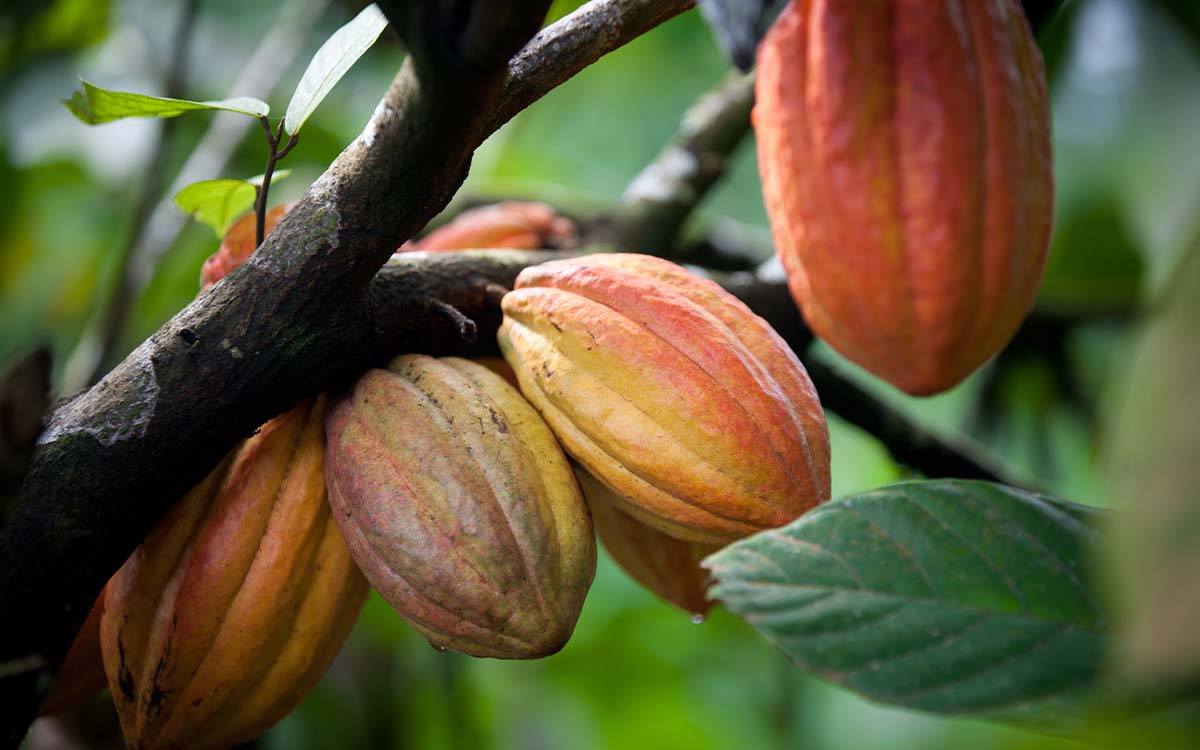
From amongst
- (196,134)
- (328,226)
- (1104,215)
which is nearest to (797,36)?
(328,226)

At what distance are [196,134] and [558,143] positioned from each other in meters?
1.51

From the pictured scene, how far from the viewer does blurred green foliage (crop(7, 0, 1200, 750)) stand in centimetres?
174

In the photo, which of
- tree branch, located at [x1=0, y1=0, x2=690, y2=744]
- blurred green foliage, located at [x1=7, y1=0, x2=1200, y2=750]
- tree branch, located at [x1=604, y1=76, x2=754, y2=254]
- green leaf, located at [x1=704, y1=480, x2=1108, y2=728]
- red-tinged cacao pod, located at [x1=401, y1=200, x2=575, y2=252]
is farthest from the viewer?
blurred green foliage, located at [x1=7, y1=0, x2=1200, y2=750]

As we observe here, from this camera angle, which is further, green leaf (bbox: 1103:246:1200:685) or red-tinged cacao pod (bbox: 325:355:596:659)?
red-tinged cacao pod (bbox: 325:355:596:659)

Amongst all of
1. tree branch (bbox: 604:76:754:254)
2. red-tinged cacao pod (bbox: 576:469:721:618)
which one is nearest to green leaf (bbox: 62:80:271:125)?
red-tinged cacao pod (bbox: 576:469:721:618)

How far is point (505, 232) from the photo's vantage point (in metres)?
1.24

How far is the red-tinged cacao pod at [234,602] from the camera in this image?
2.51ft

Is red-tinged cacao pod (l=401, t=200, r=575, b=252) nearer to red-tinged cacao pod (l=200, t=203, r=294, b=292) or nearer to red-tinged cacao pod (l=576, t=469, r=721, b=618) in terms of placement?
red-tinged cacao pod (l=200, t=203, r=294, b=292)

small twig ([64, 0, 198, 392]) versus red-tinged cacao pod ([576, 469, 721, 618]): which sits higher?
small twig ([64, 0, 198, 392])

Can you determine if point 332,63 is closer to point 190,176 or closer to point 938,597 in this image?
point 938,597

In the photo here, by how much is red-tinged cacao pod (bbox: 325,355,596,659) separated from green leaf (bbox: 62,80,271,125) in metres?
0.26

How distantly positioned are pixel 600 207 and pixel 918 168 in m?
1.00

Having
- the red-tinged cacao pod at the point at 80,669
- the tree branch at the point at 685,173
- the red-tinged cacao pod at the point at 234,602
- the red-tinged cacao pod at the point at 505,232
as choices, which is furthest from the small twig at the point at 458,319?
the tree branch at the point at 685,173

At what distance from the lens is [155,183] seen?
159 centimetres
